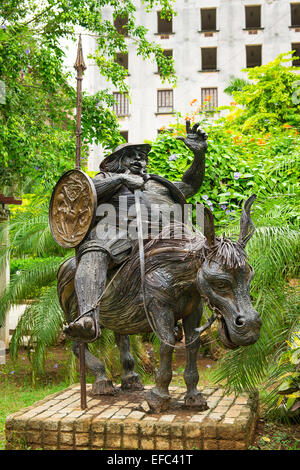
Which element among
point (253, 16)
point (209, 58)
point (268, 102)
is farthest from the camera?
point (209, 58)

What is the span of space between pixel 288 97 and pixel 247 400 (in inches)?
422

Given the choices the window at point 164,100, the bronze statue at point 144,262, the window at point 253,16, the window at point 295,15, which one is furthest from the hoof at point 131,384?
the window at point 295,15

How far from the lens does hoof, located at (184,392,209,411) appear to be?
4.32 metres

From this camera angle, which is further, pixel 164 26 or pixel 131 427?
pixel 164 26

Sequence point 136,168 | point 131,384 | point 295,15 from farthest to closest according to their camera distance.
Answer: point 295,15 < point 131,384 < point 136,168

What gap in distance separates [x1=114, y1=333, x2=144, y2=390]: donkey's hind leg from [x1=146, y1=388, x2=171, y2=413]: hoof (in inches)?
30.9

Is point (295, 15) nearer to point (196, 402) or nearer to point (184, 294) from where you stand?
point (184, 294)

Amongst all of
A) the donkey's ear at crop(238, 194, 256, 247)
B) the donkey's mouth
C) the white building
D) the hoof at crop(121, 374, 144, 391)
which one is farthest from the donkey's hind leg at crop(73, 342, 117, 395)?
the white building

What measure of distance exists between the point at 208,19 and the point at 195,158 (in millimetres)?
24358

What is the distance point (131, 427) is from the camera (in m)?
3.97

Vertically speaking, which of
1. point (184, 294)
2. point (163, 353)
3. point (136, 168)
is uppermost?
point (136, 168)

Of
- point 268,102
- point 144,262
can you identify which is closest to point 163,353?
point 144,262

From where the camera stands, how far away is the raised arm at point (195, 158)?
4414 mm
